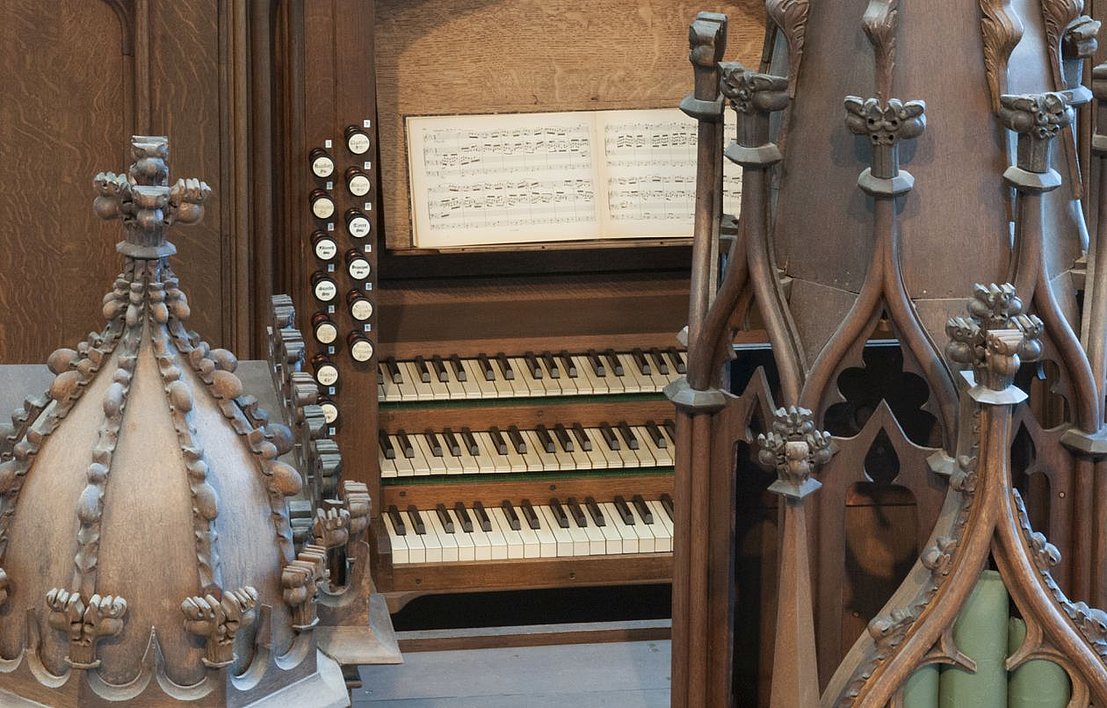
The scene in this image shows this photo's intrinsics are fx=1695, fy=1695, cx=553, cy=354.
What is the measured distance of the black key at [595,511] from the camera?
4160 mm

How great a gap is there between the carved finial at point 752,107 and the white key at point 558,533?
203cm

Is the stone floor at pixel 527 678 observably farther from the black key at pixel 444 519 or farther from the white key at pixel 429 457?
the white key at pixel 429 457

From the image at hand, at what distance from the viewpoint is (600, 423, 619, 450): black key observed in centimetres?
423

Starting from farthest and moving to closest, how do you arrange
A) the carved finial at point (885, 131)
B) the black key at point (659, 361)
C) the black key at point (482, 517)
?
the black key at point (659, 361) < the black key at point (482, 517) < the carved finial at point (885, 131)

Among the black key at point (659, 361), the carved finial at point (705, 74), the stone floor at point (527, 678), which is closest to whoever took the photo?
the carved finial at point (705, 74)

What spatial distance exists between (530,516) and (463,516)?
0.54 feet

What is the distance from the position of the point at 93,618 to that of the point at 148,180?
1.30 ft

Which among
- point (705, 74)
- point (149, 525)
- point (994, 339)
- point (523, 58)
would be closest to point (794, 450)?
point (994, 339)

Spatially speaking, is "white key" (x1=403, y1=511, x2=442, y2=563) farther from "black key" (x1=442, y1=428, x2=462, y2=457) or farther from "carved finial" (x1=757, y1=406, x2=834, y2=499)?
"carved finial" (x1=757, y1=406, x2=834, y2=499)

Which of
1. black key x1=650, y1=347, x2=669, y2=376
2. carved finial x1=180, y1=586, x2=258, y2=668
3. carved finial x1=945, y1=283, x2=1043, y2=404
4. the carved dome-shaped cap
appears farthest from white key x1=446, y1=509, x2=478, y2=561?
carved finial x1=180, y1=586, x2=258, y2=668

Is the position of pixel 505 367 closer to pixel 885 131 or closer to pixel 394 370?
pixel 394 370

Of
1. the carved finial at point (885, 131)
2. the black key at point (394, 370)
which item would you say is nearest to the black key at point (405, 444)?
the black key at point (394, 370)

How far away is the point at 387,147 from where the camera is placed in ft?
14.3

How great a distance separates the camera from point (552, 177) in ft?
14.1
